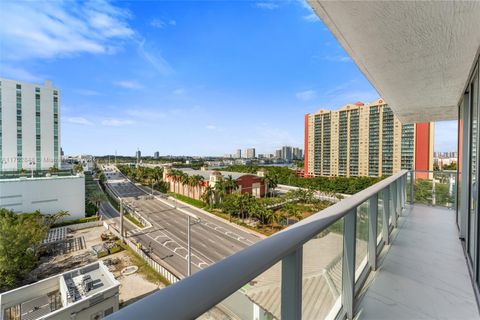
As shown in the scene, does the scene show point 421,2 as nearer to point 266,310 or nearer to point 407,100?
point 266,310

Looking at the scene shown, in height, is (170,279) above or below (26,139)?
below

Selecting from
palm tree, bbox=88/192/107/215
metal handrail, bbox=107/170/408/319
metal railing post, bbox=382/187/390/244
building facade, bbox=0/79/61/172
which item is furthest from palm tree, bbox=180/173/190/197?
metal handrail, bbox=107/170/408/319

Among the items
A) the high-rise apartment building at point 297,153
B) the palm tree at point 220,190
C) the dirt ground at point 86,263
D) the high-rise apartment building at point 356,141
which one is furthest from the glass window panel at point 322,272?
the high-rise apartment building at point 297,153

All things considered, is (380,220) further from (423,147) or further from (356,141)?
(356,141)

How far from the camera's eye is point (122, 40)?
1285 cm

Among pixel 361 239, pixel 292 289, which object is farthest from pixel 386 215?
pixel 292 289

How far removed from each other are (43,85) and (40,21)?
105 ft

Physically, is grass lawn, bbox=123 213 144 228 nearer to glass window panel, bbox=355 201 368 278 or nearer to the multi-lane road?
the multi-lane road

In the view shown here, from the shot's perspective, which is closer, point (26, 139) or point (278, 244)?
point (278, 244)

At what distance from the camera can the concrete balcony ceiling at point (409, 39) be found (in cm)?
133

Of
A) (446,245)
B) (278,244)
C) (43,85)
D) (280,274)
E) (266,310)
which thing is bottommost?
(446,245)

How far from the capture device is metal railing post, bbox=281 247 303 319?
0.71m

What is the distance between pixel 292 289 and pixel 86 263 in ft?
57.3

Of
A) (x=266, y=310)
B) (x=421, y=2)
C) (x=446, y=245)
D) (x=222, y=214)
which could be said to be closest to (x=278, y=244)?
(x=266, y=310)
